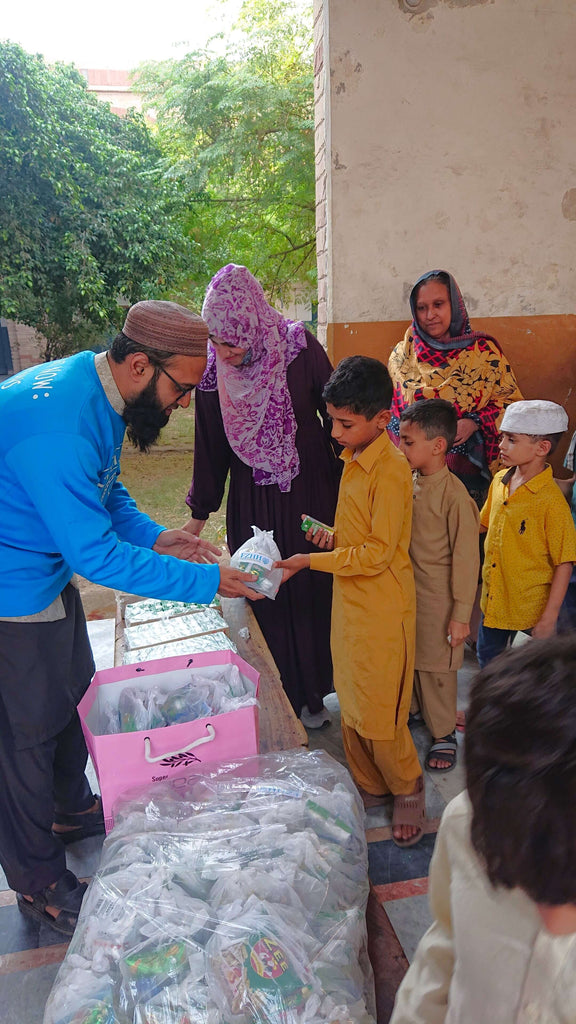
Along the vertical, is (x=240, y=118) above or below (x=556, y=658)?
above

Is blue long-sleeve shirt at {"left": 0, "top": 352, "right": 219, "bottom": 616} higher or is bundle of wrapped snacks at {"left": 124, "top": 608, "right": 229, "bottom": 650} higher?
blue long-sleeve shirt at {"left": 0, "top": 352, "right": 219, "bottom": 616}

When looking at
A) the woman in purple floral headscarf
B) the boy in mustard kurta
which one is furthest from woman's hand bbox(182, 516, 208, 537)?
the boy in mustard kurta

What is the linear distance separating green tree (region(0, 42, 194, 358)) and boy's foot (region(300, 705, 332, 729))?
253 inches

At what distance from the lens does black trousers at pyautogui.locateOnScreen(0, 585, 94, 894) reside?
5.66 feet

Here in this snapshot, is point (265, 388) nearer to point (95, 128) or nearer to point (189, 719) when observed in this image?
point (189, 719)

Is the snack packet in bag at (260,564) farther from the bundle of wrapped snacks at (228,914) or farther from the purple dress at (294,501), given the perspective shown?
the purple dress at (294,501)

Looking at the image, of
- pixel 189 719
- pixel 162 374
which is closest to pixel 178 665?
pixel 189 719

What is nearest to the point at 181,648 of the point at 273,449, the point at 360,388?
the point at 273,449

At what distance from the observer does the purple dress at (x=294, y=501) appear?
2666 mm

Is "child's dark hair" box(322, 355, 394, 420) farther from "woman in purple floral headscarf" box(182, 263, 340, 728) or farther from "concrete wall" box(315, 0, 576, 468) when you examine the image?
"concrete wall" box(315, 0, 576, 468)

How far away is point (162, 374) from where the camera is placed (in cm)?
167

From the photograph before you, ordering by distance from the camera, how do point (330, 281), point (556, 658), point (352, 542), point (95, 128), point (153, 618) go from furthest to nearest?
point (95, 128) → point (330, 281) → point (153, 618) → point (352, 542) → point (556, 658)

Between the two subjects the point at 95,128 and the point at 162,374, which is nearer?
the point at 162,374

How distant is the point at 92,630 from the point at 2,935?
7.40 ft
